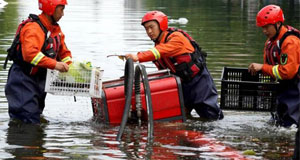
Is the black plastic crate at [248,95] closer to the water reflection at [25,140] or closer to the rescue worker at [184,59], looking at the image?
the rescue worker at [184,59]

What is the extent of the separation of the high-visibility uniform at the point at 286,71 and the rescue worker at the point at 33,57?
2.53 m

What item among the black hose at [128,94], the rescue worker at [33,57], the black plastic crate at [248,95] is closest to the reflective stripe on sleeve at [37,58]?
the rescue worker at [33,57]

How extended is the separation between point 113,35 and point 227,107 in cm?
1517

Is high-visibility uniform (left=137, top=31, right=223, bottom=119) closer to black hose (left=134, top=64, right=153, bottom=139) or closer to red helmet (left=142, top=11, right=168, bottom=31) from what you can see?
red helmet (left=142, top=11, right=168, bottom=31)

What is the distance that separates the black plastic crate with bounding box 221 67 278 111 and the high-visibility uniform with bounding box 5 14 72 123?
6.78 ft

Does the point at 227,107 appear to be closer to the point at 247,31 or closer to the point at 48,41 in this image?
the point at 48,41

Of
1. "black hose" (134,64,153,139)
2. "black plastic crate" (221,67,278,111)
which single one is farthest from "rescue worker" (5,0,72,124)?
"black plastic crate" (221,67,278,111)

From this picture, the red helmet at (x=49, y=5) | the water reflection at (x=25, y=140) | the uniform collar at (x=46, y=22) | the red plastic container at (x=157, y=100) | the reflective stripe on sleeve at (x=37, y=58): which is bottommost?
the water reflection at (x=25, y=140)

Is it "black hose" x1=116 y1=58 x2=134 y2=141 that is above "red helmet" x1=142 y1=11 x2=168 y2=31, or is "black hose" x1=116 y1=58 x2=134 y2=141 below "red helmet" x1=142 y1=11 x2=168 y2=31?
below

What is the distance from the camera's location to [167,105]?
941cm

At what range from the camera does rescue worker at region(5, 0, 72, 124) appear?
29.6 feet

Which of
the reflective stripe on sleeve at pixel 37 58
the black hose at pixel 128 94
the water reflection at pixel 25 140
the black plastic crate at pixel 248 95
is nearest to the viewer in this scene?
the water reflection at pixel 25 140

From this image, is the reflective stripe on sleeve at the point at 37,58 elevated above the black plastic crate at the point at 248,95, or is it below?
above

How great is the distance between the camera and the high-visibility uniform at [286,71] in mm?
9078
